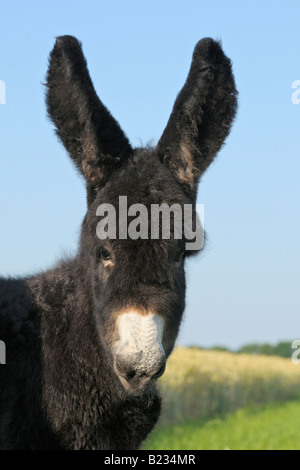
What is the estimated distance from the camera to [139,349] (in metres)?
4.00

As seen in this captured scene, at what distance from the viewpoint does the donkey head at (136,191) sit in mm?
4230

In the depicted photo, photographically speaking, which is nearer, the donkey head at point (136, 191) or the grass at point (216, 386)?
the donkey head at point (136, 191)

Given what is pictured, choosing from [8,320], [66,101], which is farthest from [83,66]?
[8,320]

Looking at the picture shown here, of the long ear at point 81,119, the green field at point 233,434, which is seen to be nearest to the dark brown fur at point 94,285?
the long ear at point 81,119

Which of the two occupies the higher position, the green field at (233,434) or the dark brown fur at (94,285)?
the dark brown fur at (94,285)

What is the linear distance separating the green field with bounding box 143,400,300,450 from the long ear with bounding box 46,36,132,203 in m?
7.63

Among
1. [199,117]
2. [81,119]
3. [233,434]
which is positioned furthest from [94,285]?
[233,434]

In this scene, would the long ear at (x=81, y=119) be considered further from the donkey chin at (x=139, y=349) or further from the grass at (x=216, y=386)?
the grass at (x=216, y=386)

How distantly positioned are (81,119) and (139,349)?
6.51 ft

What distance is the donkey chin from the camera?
4004mm

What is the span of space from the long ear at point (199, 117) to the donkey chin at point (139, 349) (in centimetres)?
136

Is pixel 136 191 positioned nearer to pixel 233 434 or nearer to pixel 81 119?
pixel 81 119

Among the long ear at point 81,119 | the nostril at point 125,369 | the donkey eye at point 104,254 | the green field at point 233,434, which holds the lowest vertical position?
the green field at point 233,434

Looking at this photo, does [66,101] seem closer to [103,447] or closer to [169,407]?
[103,447]
